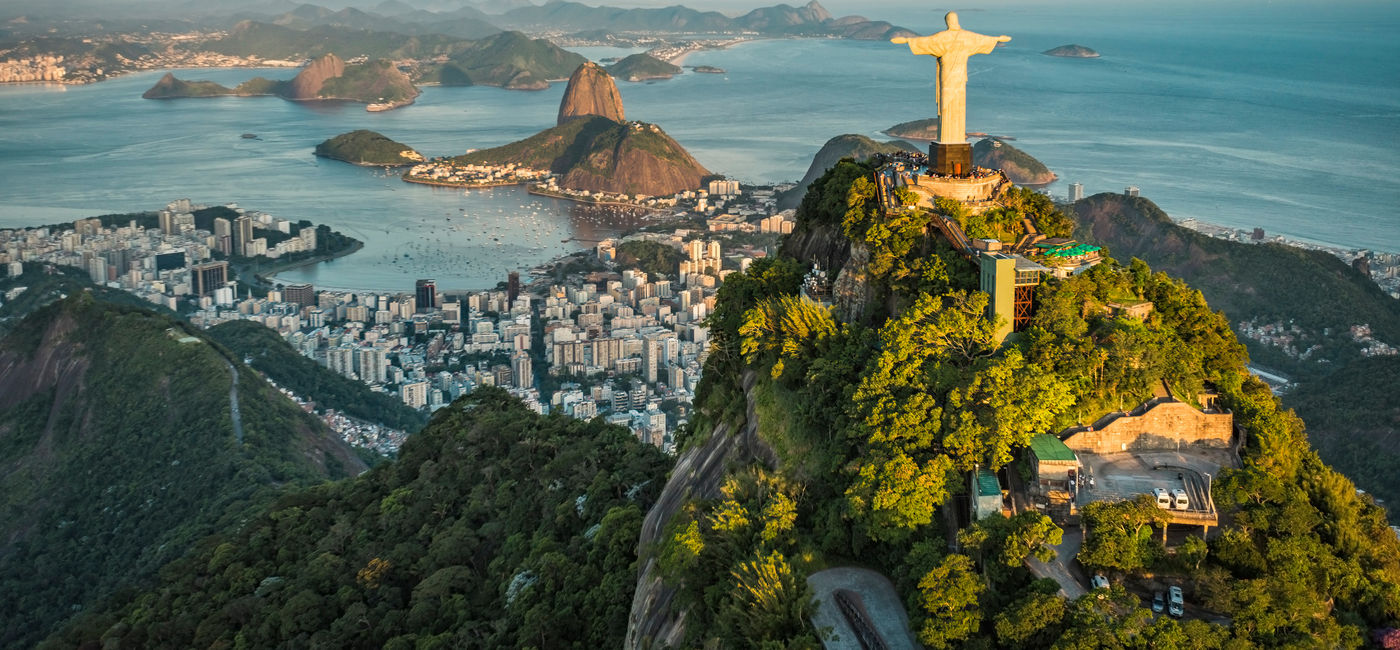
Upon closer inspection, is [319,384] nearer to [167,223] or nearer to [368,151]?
[167,223]

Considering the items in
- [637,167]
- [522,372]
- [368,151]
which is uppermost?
[368,151]

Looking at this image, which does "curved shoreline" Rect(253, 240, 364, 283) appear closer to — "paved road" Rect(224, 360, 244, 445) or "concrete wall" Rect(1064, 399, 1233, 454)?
"paved road" Rect(224, 360, 244, 445)

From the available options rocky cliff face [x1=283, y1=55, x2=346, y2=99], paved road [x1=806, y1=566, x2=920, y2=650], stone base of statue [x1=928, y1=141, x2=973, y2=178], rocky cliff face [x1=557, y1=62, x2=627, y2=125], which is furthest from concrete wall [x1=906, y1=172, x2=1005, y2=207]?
rocky cliff face [x1=283, y1=55, x2=346, y2=99]

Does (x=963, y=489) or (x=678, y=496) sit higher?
(x=963, y=489)

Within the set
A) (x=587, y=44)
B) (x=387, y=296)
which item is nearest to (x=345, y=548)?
(x=387, y=296)

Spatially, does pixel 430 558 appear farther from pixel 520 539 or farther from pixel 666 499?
pixel 666 499

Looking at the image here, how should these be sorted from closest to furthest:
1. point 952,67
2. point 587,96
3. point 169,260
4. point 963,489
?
1. point 963,489
2. point 952,67
3. point 169,260
4. point 587,96

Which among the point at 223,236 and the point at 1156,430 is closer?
the point at 1156,430

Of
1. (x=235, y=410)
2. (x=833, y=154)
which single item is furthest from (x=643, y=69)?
(x=235, y=410)
